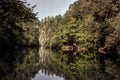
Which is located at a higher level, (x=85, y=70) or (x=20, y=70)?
(x=20, y=70)

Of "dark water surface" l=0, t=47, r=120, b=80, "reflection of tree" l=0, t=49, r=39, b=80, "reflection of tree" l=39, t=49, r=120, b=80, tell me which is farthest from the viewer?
"reflection of tree" l=39, t=49, r=120, b=80

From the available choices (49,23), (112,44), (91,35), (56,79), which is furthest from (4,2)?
(49,23)

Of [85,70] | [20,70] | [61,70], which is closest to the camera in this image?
[20,70]

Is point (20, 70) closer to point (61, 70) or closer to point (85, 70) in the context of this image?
point (61, 70)

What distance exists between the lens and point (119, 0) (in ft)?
189

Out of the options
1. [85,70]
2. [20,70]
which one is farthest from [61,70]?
[20,70]

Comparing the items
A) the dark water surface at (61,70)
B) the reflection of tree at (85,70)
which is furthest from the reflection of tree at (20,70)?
the reflection of tree at (85,70)

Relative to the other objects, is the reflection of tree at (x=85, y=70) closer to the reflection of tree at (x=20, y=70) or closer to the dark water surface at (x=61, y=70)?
the dark water surface at (x=61, y=70)

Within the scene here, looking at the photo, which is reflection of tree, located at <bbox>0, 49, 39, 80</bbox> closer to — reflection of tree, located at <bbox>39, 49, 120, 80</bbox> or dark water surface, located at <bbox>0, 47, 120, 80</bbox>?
dark water surface, located at <bbox>0, 47, 120, 80</bbox>

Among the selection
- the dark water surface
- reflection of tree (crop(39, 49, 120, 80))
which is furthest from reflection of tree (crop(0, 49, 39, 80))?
reflection of tree (crop(39, 49, 120, 80))

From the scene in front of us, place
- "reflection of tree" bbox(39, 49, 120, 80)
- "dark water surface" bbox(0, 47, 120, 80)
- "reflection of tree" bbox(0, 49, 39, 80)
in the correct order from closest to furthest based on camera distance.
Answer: "reflection of tree" bbox(0, 49, 39, 80)
"dark water surface" bbox(0, 47, 120, 80)
"reflection of tree" bbox(39, 49, 120, 80)

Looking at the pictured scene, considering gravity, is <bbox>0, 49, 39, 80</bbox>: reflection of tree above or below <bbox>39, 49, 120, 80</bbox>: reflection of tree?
above

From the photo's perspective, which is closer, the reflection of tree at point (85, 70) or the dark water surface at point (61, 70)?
the dark water surface at point (61, 70)

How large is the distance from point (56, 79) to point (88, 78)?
8.34 feet
